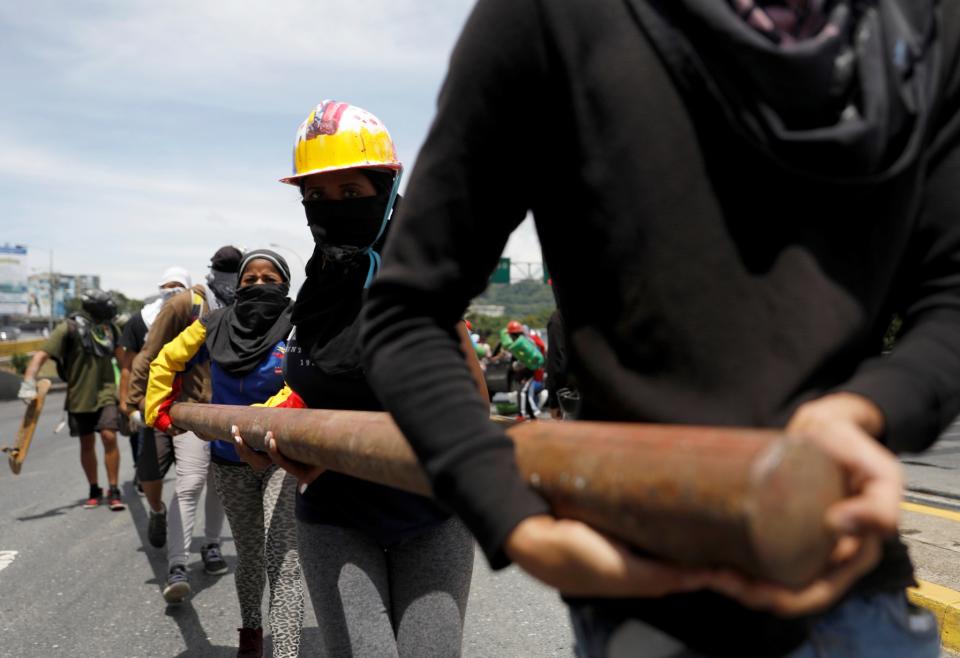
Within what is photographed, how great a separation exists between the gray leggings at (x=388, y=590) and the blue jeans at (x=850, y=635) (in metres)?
1.49

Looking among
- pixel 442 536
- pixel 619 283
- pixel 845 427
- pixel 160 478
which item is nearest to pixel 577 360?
pixel 619 283

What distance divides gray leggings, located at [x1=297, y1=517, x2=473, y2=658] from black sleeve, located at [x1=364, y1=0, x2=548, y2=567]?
1.46 m

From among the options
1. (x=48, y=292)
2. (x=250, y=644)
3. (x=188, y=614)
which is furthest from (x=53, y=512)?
(x=48, y=292)

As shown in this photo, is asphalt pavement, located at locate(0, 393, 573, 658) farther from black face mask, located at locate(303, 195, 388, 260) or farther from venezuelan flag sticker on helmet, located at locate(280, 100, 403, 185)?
venezuelan flag sticker on helmet, located at locate(280, 100, 403, 185)

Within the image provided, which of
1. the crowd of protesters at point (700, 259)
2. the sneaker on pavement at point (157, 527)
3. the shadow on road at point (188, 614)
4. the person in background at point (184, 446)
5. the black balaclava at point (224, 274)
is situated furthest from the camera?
the sneaker on pavement at point (157, 527)

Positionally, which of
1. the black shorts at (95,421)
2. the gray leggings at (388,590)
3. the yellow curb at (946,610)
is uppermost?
the gray leggings at (388,590)

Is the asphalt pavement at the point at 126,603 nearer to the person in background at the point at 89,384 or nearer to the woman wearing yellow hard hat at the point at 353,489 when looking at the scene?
the person in background at the point at 89,384

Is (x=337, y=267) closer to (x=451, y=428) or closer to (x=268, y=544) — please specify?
(x=268, y=544)

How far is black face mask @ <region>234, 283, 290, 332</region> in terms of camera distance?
4.34 meters

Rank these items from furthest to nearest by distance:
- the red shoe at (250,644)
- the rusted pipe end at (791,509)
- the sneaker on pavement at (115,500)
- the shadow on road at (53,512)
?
1. the sneaker on pavement at (115,500)
2. the shadow on road at (53,512)
3. the red shoe at (250,644)
4. the rusted pipe end at (791,509)

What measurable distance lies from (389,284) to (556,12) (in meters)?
0.38

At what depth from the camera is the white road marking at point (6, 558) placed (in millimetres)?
6516

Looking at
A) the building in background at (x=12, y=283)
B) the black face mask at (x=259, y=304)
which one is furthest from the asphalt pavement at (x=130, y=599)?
the building in background at (x=12, y=283)

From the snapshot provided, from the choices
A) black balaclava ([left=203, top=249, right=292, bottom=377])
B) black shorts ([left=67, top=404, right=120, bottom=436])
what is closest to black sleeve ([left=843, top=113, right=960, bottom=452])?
black balaclava ([left=203, top=249, right=292, bottom=377])
